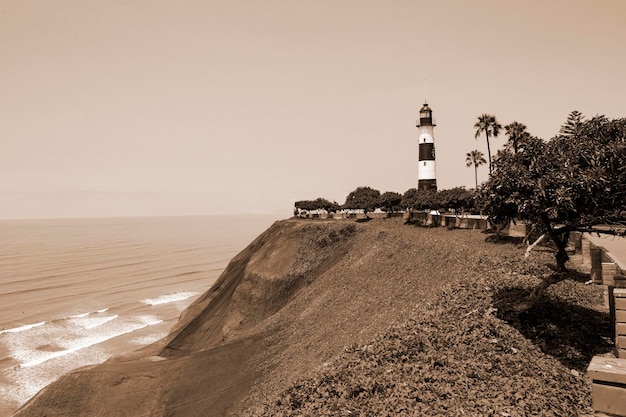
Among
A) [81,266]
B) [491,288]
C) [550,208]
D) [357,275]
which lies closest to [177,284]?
[81,266]

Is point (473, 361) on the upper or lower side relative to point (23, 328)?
upper

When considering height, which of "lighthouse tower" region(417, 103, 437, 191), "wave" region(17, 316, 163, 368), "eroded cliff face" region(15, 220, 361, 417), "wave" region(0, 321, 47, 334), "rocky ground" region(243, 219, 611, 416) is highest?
"lighthouse tower" region(417, 103, 437, 191)

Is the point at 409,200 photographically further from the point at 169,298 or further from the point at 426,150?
the point at 169,298

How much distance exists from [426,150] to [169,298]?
52597mm

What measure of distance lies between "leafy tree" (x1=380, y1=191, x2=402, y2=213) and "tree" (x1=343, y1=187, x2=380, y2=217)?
0.93 m

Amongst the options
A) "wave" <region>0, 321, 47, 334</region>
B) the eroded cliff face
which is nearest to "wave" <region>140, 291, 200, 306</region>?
"wave" <region>0, 321, 47, 334</region>

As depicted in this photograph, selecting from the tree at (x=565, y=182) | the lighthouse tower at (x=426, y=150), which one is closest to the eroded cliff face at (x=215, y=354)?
the tree at (x=565, y=182)

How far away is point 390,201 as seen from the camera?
2566 inches

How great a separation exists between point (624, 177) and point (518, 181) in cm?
312

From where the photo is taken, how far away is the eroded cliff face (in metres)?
24.2

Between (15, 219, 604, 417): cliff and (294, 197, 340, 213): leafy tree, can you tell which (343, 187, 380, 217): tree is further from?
(15, 219, 604, 417): cliff

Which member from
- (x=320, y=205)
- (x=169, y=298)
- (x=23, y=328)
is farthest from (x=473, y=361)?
(x=320, y=205)

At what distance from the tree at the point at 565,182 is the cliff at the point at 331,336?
11.8 feet

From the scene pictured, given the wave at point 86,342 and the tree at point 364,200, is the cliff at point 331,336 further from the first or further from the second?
the tree at point 364,200
